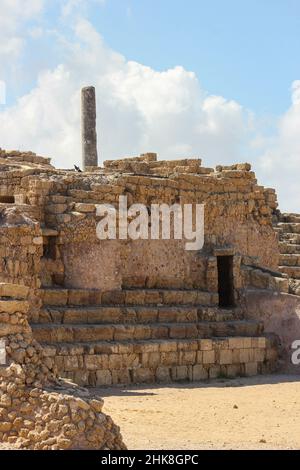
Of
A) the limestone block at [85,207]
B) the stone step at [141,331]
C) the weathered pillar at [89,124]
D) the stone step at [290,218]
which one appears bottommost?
the stone step at [141,331]

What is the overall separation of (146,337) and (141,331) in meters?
0.16

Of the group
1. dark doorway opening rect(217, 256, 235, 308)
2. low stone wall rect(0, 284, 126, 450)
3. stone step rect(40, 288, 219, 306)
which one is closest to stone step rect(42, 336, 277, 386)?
stone step rect(40, 288, 219, 306)

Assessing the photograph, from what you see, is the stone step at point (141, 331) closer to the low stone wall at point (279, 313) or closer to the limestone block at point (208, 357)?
the low stone wall at point (279, 313)

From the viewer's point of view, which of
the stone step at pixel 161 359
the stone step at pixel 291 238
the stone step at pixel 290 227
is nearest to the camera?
the stone step at pixel 161 359

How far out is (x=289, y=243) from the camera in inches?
1000

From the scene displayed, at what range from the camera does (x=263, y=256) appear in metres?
20.5

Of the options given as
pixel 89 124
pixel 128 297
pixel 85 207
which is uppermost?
pixel 89 124

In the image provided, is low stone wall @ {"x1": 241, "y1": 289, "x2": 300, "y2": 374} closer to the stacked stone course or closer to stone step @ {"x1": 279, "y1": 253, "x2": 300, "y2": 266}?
the stacked stone course

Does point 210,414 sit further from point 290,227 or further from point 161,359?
point 290,227

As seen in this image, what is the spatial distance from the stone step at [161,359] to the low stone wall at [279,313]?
0.31 m

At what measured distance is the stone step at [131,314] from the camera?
1473cm

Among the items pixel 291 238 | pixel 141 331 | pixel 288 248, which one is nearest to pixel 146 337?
pixel 141 331

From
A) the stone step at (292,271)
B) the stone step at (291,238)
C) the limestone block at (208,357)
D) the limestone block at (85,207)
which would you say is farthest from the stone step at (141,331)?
the stone step at (291,238)

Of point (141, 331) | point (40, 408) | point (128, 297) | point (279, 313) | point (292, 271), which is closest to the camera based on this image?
point (40, 408)
